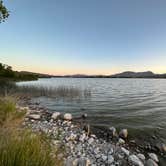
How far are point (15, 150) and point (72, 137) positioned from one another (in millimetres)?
3562

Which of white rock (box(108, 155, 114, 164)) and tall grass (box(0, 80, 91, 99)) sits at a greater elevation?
white rock (box(108, 155, 114, 164))

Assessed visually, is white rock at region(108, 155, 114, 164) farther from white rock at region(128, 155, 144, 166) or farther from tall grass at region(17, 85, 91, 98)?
tall grass at region(17, 85, 91, 98)

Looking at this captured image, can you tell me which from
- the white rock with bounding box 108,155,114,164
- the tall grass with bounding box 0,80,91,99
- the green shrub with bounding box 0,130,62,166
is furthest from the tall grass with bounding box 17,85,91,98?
the green shrub with bounding box 0,130,62,166

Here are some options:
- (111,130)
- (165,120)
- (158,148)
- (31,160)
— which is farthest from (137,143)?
(31,160)

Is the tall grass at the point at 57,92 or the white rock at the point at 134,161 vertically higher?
the white rock at the point at 134,161

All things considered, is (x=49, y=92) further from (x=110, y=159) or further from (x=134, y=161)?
(x=134, y=161)

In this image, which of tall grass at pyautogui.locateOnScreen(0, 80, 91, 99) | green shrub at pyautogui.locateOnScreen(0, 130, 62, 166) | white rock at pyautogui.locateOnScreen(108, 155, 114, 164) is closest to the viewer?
green shrub at pyautogui.locateOnScreen(0, 130, 62, 166)

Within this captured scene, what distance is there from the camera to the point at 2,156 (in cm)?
207

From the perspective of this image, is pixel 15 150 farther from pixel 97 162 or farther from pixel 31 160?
pixel 97 162

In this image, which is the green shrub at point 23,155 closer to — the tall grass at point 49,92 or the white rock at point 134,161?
the white rock at point 134,161

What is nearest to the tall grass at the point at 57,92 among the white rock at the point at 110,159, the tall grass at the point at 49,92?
the tall grass at the point at 49,92

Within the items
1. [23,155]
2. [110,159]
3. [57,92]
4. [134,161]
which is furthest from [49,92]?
[23,155]

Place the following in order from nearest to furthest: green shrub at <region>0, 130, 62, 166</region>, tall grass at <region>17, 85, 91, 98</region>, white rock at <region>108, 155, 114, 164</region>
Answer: green shrub at <region>0, 130, 62, 166</region>
white rock at <region>108, 155, 114, 164</region>
tall grass at <region>17, 85, 91, 98</region>

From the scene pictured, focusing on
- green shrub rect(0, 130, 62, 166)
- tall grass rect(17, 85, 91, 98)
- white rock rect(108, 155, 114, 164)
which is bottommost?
tall grass rect(17, 85, 91, 98)
